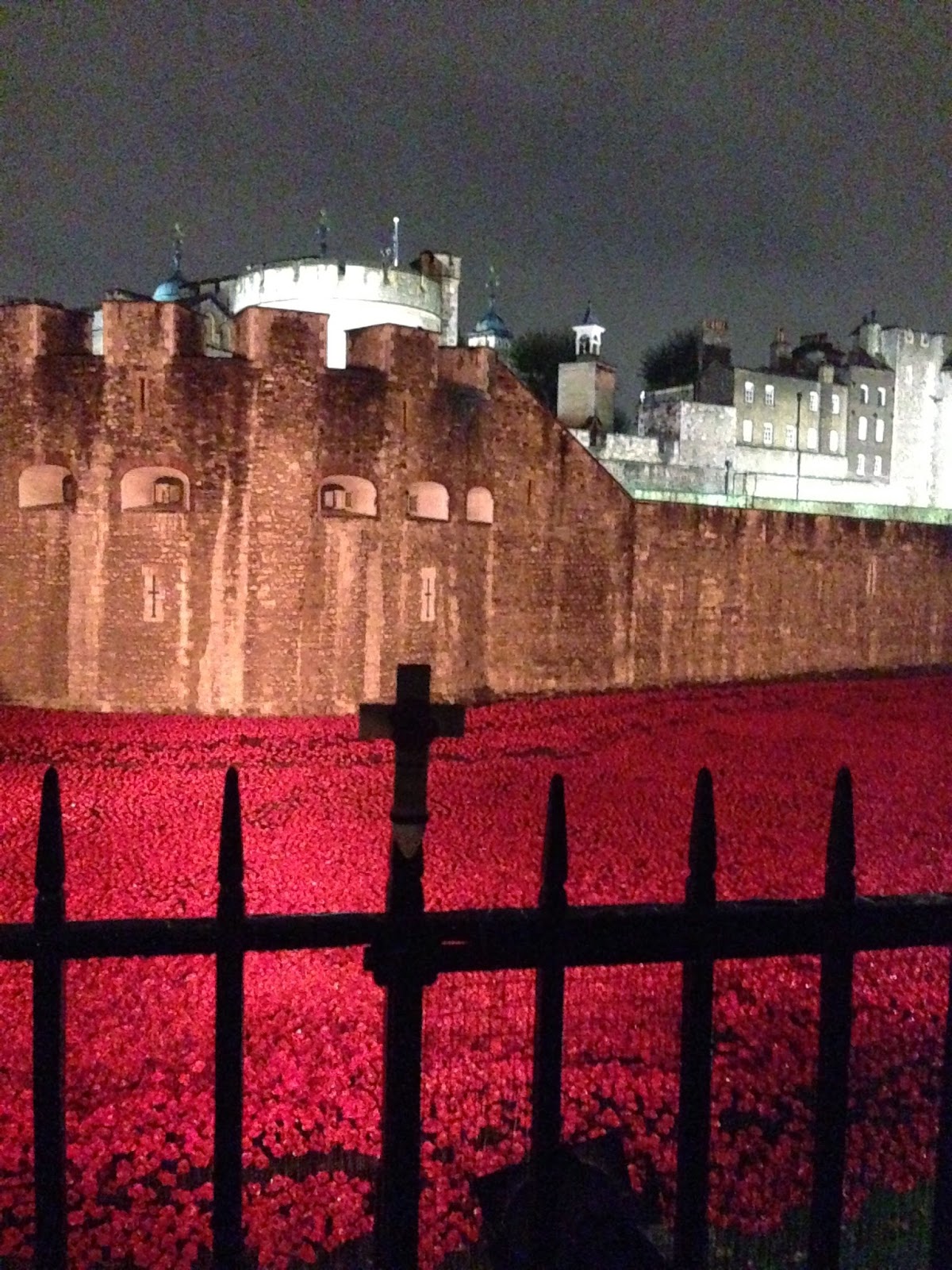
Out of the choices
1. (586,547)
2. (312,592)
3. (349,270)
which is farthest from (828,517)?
(349,270)

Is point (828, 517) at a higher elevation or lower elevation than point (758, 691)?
higher

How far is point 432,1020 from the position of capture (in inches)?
211

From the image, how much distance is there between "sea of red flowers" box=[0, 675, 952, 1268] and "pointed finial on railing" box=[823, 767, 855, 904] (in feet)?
4.96

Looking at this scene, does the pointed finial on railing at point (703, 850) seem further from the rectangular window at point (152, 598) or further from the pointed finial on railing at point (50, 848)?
the rectangular window at point (152, 598)

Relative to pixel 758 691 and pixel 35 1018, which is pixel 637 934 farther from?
pixel 758 691

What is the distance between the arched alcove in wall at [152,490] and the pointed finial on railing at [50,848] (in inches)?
525

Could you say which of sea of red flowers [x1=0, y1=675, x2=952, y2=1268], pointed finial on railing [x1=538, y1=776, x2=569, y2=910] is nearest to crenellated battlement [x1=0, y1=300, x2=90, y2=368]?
sea of red flowers [x1=0, y1=675, x2=952, y2=1268]

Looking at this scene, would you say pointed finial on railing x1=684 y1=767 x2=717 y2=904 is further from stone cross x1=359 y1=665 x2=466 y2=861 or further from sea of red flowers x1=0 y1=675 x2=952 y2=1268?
sea of red flowers x1=0 y1=675 x2=952 y2=1268

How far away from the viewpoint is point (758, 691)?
Answer: 19.2 metres

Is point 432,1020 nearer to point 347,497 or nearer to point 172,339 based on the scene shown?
point 172,339

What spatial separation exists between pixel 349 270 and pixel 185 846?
2857 centimetres

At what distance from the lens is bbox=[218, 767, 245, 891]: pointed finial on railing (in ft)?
6.90

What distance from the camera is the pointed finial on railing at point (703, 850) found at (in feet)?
7.32

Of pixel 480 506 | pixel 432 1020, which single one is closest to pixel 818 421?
pixel 480 506
